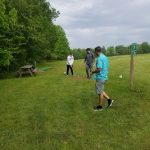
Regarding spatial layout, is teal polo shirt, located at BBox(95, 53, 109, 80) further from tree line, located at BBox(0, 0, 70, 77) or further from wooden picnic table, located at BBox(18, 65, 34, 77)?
wooden picnic table, located at BBox(18, 65, 34, 77)

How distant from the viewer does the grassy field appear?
1039cm

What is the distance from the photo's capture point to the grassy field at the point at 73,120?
34.1ft

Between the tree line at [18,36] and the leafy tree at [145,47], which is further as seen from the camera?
the leafy tree at [145,47]

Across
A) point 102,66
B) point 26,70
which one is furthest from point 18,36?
point 102,66

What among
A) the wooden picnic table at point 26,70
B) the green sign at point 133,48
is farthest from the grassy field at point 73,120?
the wooden picnic table at point 26,70

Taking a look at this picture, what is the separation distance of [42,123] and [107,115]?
223 cm

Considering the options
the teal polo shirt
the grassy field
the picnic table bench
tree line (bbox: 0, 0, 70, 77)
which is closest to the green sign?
the grassy field

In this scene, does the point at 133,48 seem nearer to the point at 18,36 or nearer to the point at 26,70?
the point at 26,70

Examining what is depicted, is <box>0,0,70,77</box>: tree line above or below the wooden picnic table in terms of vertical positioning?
above

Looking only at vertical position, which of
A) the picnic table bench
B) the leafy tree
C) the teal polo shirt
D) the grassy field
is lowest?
the leafy tree

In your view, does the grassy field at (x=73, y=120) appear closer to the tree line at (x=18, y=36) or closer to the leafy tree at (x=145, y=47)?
the tree line at (x=18, y=36)

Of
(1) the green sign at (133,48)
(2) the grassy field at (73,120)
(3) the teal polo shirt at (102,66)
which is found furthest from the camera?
(1) the green sign at (133,48)

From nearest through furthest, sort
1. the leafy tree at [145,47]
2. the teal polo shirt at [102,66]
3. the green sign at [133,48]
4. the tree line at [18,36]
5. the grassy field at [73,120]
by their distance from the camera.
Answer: the grassy field at [73,120] → the teal polo shirt at [102,66] → the green sign at [133,48] → the tree line at [18,36] → the leafy tree at [145,47]

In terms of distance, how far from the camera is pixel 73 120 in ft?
41.6
